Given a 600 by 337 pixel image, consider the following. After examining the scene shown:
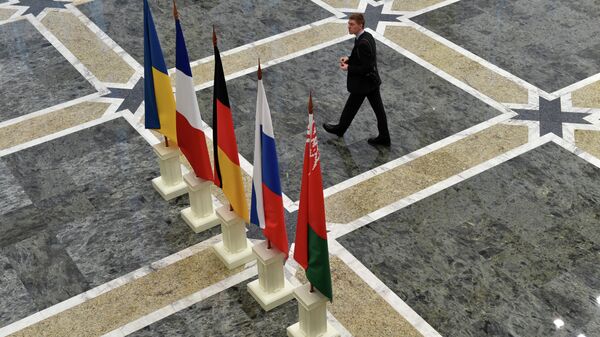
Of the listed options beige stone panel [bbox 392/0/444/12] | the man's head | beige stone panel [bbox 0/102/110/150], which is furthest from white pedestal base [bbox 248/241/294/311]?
beige stone panel [bbox 392/0/444/12]

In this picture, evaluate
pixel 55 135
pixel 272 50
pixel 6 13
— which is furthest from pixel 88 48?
pixel 272 50

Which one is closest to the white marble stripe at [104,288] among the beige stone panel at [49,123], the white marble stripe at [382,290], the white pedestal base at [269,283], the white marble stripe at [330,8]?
the white pedestal base at [269,283]

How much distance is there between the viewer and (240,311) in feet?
21.2

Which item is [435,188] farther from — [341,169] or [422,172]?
[341,169]

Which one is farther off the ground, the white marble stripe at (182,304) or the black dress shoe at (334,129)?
the black dress shoe at (334,129)

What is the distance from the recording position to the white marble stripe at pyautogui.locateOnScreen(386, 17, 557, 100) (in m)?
9.29

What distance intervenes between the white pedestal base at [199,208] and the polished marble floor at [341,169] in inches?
4.5

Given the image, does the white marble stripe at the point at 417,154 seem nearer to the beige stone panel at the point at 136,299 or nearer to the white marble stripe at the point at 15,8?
the beige stone panel at the point at 136,299

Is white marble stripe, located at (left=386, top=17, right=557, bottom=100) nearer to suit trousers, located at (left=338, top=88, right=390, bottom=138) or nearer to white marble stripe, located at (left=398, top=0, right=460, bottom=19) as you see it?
white marble stripe, located at (left=398, top=0, right=460, bottom=19)

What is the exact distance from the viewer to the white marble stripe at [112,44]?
9.59m

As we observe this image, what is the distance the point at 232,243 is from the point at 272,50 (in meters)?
3.89

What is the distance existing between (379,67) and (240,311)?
420 centimetres

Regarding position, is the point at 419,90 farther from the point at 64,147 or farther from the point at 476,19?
the point at 64,147

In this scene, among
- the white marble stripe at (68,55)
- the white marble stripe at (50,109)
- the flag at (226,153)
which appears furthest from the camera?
the white marble stripe at (68,55)
